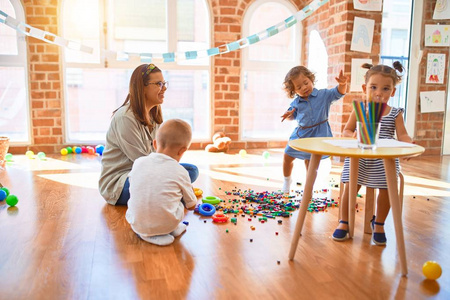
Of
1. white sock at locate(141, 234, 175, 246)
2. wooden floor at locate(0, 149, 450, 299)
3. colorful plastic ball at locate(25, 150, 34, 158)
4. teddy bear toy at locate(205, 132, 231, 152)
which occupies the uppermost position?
teddy bear toy at locate(205, 132, 231, 152)

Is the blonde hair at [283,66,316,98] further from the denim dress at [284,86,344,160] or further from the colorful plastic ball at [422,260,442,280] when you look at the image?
the colorful plastic ball at [422,260,442,280]

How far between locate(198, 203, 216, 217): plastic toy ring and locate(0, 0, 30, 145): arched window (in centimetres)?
309

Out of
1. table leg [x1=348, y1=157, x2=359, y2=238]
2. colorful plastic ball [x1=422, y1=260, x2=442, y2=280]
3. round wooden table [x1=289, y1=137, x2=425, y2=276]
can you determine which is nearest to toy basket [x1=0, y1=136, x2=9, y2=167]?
round wooden table [x1=289, y1=137, x2=425, y2=276]

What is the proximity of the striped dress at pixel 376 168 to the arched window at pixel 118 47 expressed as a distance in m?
→ 3.11

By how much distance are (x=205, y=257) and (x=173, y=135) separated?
557 mm

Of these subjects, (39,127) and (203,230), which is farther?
(39,127)

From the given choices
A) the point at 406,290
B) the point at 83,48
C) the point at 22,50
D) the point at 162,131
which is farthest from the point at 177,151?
the point at 22,50

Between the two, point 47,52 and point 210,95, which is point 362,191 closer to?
point 210,95

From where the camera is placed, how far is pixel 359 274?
1.53 metres

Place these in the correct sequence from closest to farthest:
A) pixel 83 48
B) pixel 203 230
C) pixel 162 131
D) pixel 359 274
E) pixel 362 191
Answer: pixel 359 274, pixel 162 131, pixel 203 230, pixel 362 191, pixel 83 48

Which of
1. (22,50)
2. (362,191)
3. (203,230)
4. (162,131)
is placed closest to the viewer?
(162,131)

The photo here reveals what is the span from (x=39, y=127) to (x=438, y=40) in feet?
15.0

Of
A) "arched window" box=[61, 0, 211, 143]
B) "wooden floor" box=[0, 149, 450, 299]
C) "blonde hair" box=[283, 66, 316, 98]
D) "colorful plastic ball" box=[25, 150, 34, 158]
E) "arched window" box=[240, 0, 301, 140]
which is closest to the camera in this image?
"wooden floor" box=[0, 149, 450, 299]

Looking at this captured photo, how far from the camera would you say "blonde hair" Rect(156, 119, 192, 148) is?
181cm
